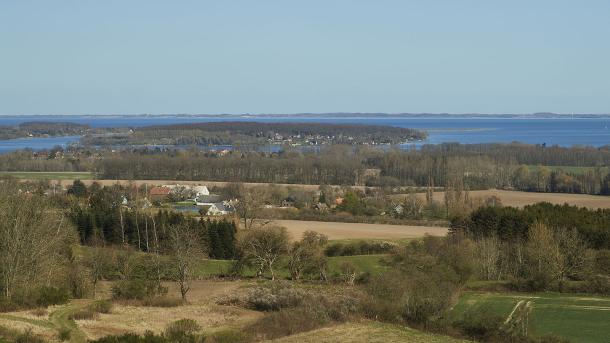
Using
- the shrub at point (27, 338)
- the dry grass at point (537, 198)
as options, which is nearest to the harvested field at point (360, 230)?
the dry grass at point (537, 198)

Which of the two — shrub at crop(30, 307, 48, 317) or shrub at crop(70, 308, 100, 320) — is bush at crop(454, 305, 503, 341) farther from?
shrub at crop(30, 307, 48, 317)

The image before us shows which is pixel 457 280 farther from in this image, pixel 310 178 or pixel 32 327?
pixel 310 178

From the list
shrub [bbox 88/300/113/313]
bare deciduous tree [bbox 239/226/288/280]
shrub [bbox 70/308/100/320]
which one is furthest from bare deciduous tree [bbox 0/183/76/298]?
bare deciduous tree [bbox 239/226/288/280]

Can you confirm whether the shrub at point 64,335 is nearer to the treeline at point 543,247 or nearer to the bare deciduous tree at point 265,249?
the bare deciduous tree at point 265,249

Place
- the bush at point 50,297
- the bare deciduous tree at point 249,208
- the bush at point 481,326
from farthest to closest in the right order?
the bare deciduous tree at point 249,208
the bush at point 50,297
the bush at point 481,326

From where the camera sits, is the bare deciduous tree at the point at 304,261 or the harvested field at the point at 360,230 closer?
the bare deciduous tree at the point at 304,261

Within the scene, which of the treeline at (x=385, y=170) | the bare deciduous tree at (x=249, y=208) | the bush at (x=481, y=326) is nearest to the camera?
the bush at (x=481, y=326)
